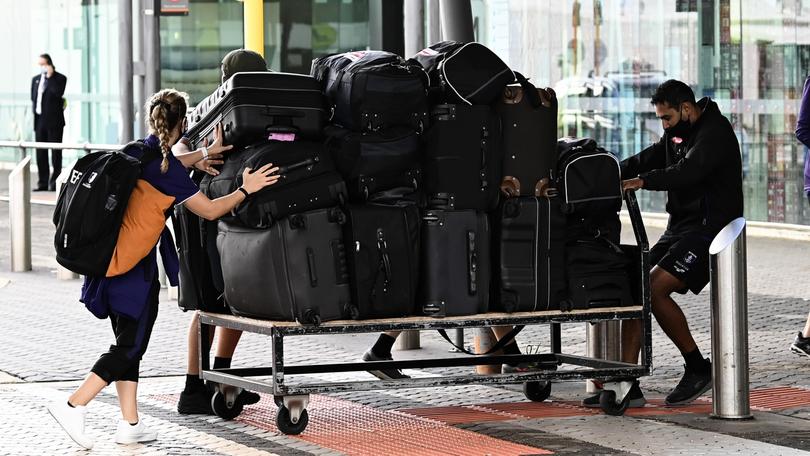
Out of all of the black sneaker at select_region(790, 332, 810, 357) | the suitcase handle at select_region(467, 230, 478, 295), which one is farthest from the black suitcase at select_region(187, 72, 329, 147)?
the black sneaker at select_region(790, 332, 810, 357)

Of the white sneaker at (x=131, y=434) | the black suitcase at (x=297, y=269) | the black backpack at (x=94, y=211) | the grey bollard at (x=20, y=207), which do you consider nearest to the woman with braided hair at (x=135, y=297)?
the white sneaker at (x=131, y=434)

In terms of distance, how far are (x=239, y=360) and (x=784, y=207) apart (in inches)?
377

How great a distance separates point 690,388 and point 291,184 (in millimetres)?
2395

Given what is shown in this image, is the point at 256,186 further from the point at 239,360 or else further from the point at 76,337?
the point at 76,337

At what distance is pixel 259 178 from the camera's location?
7.23 meters

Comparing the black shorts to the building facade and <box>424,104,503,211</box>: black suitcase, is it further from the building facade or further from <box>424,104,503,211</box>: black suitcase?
the building facade

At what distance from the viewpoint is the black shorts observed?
8.31m

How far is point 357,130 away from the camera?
7.49 metres

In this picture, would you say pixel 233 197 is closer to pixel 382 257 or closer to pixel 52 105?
pixel 382 257

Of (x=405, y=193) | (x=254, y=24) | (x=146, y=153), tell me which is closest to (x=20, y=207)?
(x=254, y=24)

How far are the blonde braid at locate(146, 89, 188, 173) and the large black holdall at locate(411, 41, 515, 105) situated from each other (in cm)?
121

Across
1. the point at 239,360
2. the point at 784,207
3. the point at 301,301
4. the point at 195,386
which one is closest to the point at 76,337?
the point at 239,360

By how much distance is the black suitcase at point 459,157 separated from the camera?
7.55 m

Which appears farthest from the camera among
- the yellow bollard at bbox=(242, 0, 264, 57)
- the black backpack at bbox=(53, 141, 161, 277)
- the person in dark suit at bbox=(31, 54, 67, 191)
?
the person in dark suit at bbox=(31, 54, 67, 191)
